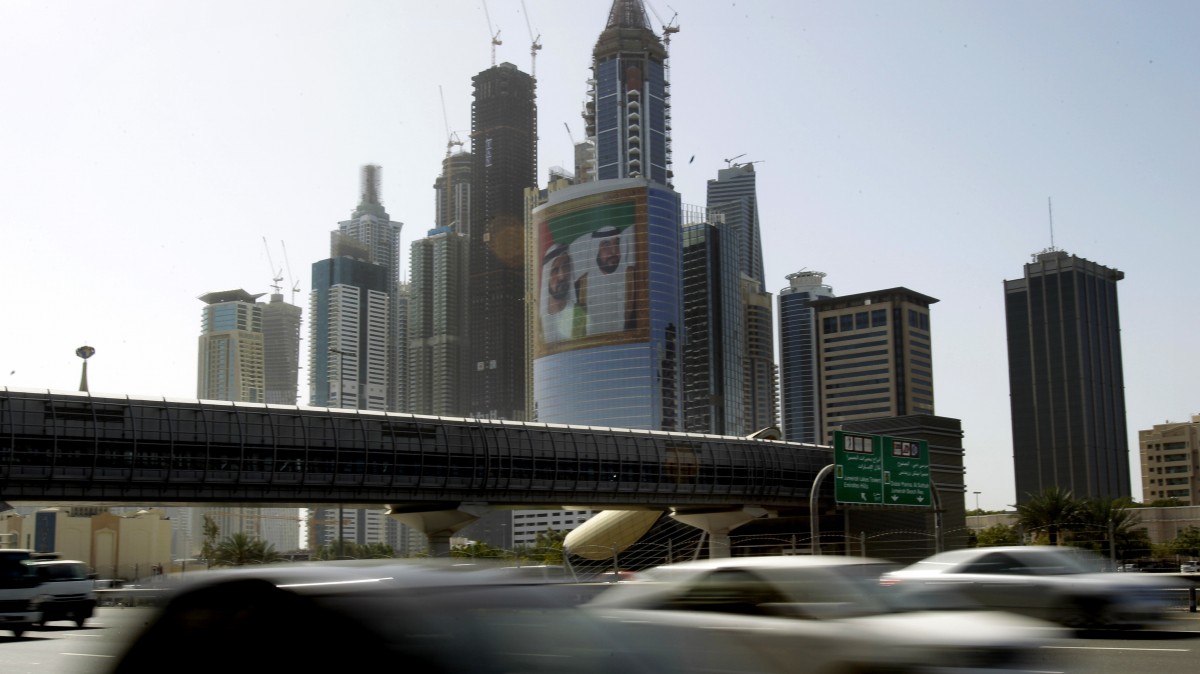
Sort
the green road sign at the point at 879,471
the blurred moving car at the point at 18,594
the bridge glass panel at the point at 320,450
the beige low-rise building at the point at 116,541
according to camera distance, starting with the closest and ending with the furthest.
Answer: the blurred moving car at the point at 18,594 → the green road sign at the point at 879,471 → the bridge glass panel at the point at 320,450 → the beige low-rise building at the point at 116,541

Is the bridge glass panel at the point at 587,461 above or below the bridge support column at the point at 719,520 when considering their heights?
above

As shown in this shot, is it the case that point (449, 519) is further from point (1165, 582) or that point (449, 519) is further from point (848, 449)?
point (1165, 582)

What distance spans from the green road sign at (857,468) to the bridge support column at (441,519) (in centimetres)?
2877

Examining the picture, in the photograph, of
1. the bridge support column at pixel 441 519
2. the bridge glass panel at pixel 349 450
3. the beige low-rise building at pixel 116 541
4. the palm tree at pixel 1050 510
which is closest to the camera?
the bridge glass panel at pixel 349 450

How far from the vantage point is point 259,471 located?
2494 inches

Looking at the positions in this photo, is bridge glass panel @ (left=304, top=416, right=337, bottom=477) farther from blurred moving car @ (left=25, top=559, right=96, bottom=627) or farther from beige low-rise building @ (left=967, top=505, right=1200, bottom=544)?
beige low-rise building @ (left=967, top=505, right=1200, bottom=544)

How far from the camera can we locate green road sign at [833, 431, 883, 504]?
48.0 m

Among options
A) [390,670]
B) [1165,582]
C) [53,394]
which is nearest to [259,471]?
[53,394]

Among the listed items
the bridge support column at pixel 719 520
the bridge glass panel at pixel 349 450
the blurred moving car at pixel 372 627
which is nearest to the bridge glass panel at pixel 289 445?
the bridge glass panel at pixel 349 450

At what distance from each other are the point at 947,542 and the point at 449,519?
31.5 metres

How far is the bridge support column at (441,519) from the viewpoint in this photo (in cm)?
7100

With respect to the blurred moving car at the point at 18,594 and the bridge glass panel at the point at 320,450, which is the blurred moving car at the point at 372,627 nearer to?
the blurred moving car at the point at 18,594

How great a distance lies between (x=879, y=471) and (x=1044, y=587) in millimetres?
33922

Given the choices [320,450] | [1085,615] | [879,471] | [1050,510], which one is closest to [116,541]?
[320,450]
